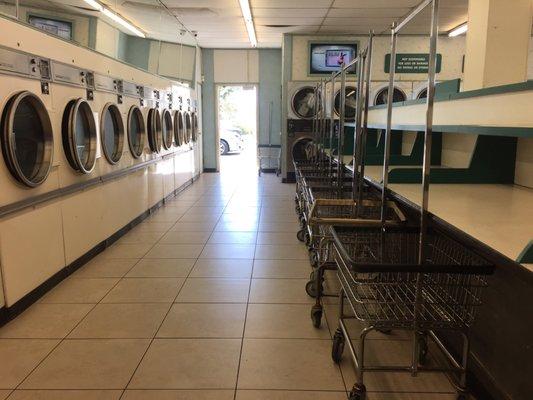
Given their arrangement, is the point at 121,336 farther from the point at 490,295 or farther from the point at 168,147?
the point at 168,147

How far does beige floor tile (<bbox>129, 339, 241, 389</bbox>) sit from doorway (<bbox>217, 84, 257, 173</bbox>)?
333 inches

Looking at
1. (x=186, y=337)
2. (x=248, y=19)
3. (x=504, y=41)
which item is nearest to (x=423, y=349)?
(x=186, y=337)

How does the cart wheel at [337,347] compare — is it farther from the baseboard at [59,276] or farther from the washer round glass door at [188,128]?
the washer round glass door at [188,128]

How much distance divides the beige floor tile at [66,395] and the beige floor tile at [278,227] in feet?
10.5

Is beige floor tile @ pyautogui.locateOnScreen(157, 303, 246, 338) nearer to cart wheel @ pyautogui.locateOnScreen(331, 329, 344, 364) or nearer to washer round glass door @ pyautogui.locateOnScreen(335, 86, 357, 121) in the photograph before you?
cart wheel @ pyautogui.locateOnScreen(331, 329, 344, 364)

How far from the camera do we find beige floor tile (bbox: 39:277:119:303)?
3188mm

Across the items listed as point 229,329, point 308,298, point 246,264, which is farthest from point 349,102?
point 229,329

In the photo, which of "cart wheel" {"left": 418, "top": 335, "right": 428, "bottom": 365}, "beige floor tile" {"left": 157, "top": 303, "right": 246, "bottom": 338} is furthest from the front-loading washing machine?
"cart wheel" {"left": 418, "top": 335, "right": 428, "bottom": 365}

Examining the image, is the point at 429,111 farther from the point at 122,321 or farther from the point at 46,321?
the point at 46,321

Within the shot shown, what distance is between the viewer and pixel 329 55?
845cm

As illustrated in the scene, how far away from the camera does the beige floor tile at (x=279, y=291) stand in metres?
3.17

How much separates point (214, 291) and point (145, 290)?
0.53m

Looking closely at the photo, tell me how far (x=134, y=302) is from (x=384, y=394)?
183 cm

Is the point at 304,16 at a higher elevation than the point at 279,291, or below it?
higher
